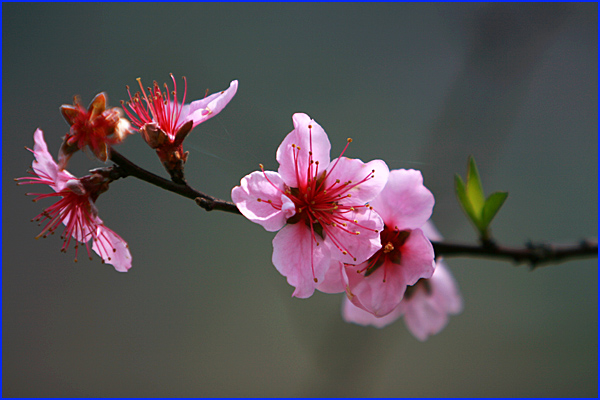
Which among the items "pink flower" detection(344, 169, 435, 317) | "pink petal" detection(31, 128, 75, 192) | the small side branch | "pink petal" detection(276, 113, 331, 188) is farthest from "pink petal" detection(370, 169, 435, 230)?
"pink petal" detection(31, 128, 75, 192)

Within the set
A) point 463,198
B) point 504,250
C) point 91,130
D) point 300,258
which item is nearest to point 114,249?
point 91,130

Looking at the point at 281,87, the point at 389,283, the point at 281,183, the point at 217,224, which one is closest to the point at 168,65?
the point at 281,183

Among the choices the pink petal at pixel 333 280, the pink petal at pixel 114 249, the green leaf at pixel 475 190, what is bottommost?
the pink petal at pixel 114 249

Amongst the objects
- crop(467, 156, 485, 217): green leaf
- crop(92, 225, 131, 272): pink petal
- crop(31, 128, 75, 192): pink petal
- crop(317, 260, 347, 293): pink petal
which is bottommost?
crop(92, 225, 131, 272): pink petal

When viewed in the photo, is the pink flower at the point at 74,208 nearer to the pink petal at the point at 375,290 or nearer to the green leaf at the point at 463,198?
the pink petal at the point at 375,290

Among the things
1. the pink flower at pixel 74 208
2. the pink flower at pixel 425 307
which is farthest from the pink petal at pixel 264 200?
the pink flower at pixel 425 307

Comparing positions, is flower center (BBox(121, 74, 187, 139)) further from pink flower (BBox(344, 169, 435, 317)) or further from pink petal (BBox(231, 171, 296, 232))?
pink flower (BBox(344, 169, 435, 317))
